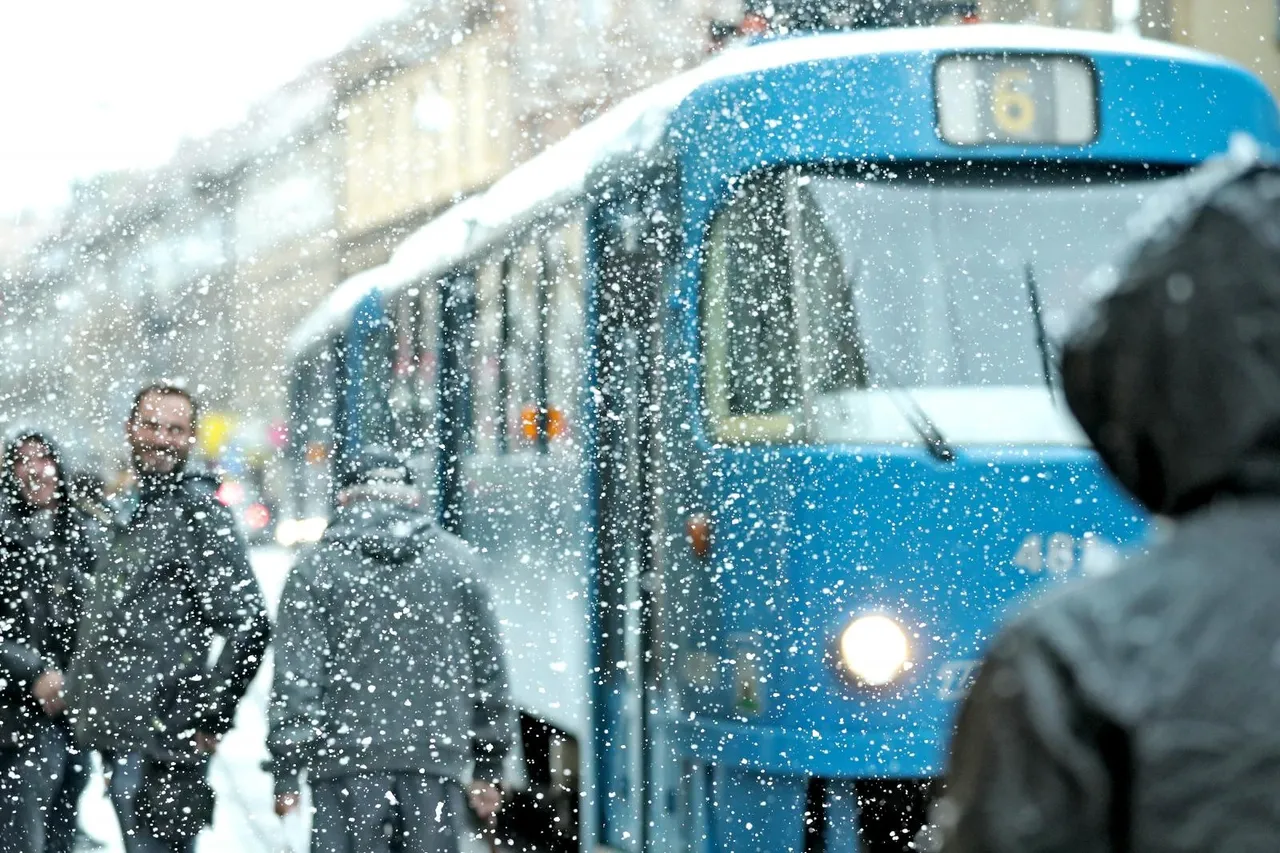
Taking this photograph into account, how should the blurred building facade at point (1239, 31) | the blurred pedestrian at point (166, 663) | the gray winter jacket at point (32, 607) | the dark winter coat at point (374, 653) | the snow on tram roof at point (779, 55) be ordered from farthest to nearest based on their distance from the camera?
the blurred building facade at point (1239, 31), the gray winter jacket at point (32, 607), the snow on tram roof at point (779, 55), the blurred pedestrian at point (166, 663), the dark winter coat at point (374, 653)

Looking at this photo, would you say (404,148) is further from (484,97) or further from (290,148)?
(290,148)

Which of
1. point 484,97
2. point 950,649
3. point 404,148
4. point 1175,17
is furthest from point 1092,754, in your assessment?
point 404,148

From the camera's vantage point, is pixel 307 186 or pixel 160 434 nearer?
pixel 160 434

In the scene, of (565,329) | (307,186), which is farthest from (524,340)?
(307,186)

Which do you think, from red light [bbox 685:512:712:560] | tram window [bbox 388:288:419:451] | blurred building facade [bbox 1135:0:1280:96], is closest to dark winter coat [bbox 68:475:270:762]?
red light [bbox 685:512:712:560]

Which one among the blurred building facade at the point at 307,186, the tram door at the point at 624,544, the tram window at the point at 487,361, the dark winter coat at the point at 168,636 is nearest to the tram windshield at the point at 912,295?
the tram door at the point at 624,544

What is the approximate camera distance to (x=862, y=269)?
6969 mm

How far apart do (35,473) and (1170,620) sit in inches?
261

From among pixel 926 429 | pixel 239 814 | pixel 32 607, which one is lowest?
pixel 239 814

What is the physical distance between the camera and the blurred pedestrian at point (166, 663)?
22.0 feet

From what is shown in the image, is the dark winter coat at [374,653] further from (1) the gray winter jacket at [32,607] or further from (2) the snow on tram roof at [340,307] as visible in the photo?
(2) the snow on tram roof at [340,307]

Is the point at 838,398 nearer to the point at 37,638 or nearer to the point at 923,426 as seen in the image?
the point at 923,426

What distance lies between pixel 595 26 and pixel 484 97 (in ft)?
21.7

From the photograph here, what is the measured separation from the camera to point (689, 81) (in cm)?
764
